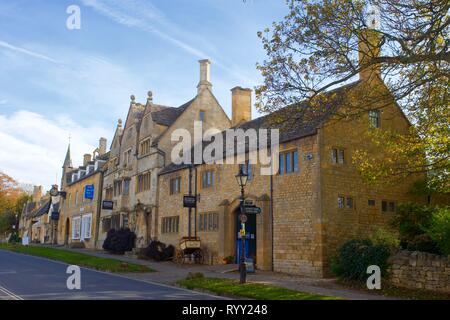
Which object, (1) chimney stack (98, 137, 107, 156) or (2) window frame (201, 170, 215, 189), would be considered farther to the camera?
(1) chimney stack (98, 137, 107, 156)

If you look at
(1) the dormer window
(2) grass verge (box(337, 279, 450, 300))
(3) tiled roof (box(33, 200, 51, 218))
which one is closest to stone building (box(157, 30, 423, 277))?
(2) grass verge (box(337, 279, 450, 300))

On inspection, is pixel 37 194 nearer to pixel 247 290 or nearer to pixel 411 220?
pixel 411 220

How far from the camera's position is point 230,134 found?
104ft

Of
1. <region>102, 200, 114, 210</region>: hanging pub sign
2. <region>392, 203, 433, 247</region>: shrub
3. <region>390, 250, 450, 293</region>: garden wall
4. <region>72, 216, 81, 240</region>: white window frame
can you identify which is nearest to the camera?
<region>390, 250, 450, 293</region>: garden wall

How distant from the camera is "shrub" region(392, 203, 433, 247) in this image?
2069 centimetres

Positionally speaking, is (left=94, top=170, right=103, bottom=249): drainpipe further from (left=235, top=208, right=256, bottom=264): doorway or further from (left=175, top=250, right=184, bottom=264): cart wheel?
(left=235, top=208, right=256, bottom=264): doorway

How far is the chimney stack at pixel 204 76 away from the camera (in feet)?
128

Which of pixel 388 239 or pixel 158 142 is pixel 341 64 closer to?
pixel 388 239

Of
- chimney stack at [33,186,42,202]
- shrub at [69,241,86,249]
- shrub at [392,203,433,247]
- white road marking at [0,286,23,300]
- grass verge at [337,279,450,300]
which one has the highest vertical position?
chimney stack at [33,186,42,202]

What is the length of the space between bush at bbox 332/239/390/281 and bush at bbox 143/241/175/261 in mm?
13718

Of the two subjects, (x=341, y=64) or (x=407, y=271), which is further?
(x=407, y=271)

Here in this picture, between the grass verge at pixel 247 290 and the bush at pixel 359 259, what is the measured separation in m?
3.77
